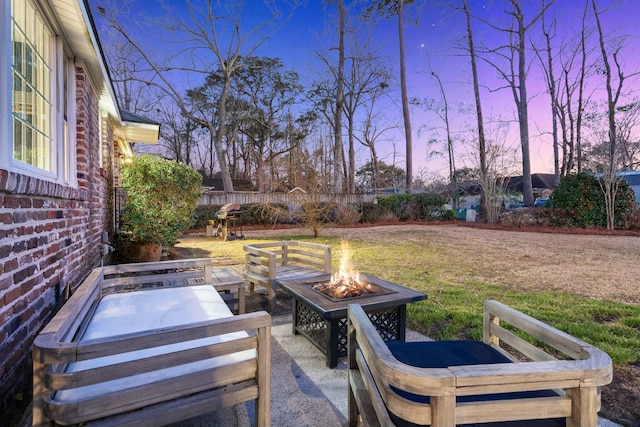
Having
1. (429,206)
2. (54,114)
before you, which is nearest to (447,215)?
(429,206)

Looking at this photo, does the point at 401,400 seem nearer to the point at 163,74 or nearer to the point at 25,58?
the point at 25,58

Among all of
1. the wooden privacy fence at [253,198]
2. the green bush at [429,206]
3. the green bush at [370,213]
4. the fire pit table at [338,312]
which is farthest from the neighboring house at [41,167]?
the green bush at [429,206]

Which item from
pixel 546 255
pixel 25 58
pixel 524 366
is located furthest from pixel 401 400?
pixel 546 255

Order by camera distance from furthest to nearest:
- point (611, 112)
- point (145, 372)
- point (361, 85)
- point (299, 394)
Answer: point (361, 85), point (611, 112), point (299, 394), point (145, 372)

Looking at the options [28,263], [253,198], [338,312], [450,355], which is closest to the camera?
[450,355]

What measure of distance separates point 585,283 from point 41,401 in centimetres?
633

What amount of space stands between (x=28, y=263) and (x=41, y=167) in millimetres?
955

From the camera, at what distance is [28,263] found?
1.93m

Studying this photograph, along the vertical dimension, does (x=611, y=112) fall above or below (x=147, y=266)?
above

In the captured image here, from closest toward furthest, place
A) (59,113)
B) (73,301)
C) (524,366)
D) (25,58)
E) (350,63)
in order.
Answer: (524,366) < (73,301) < (25,58) < (59,113) < (350,63)

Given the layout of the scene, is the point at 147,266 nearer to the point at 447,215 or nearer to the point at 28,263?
the point at 28,263

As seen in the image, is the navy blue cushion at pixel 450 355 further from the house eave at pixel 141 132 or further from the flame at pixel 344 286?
the house eave at pixel 141 132

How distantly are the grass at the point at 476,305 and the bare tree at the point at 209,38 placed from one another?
13956 mm

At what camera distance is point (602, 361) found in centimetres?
117
